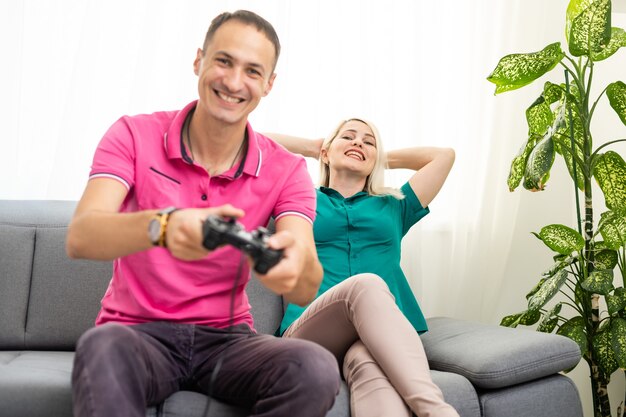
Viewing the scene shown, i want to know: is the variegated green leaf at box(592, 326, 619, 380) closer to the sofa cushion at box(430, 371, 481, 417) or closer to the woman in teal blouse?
the woman in teal blouse

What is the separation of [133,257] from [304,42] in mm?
1542

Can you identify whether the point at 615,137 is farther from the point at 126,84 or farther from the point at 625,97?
the point at 126,84

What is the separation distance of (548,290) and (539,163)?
44cm

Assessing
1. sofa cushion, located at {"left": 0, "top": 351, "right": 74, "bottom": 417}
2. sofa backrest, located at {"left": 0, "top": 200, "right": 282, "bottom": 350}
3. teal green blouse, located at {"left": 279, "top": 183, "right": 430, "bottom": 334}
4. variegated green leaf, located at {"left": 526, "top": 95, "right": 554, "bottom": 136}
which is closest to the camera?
sofa cushion, located at {"left": 0, "top": 351, "right": 74, "bottom": 417}

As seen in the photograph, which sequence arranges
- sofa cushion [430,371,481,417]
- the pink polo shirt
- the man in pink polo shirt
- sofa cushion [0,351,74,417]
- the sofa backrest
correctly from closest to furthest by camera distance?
the man in pink polo shirt < the pink polo shirt < sofa cushion [0,351,74,417] < sofa cushion [430,371,481,417] < the sofa backrest

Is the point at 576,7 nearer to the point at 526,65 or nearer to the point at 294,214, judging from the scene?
the point at 526,65

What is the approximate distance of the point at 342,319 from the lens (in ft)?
6.34

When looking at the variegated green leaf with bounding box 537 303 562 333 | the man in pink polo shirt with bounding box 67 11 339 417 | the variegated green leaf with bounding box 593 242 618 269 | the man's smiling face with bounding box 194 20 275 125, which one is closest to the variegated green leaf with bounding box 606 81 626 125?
the variegated green leaf with bounding box 593 242 618 269

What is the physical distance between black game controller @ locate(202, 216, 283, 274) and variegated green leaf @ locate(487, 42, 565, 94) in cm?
168

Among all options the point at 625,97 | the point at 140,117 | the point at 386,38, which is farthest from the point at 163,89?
the point at 625,97

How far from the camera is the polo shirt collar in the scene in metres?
1.60

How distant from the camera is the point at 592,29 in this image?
254cm

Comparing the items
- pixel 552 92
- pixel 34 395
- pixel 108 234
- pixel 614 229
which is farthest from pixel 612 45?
pixel 34 395

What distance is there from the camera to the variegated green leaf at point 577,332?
2541 mm
